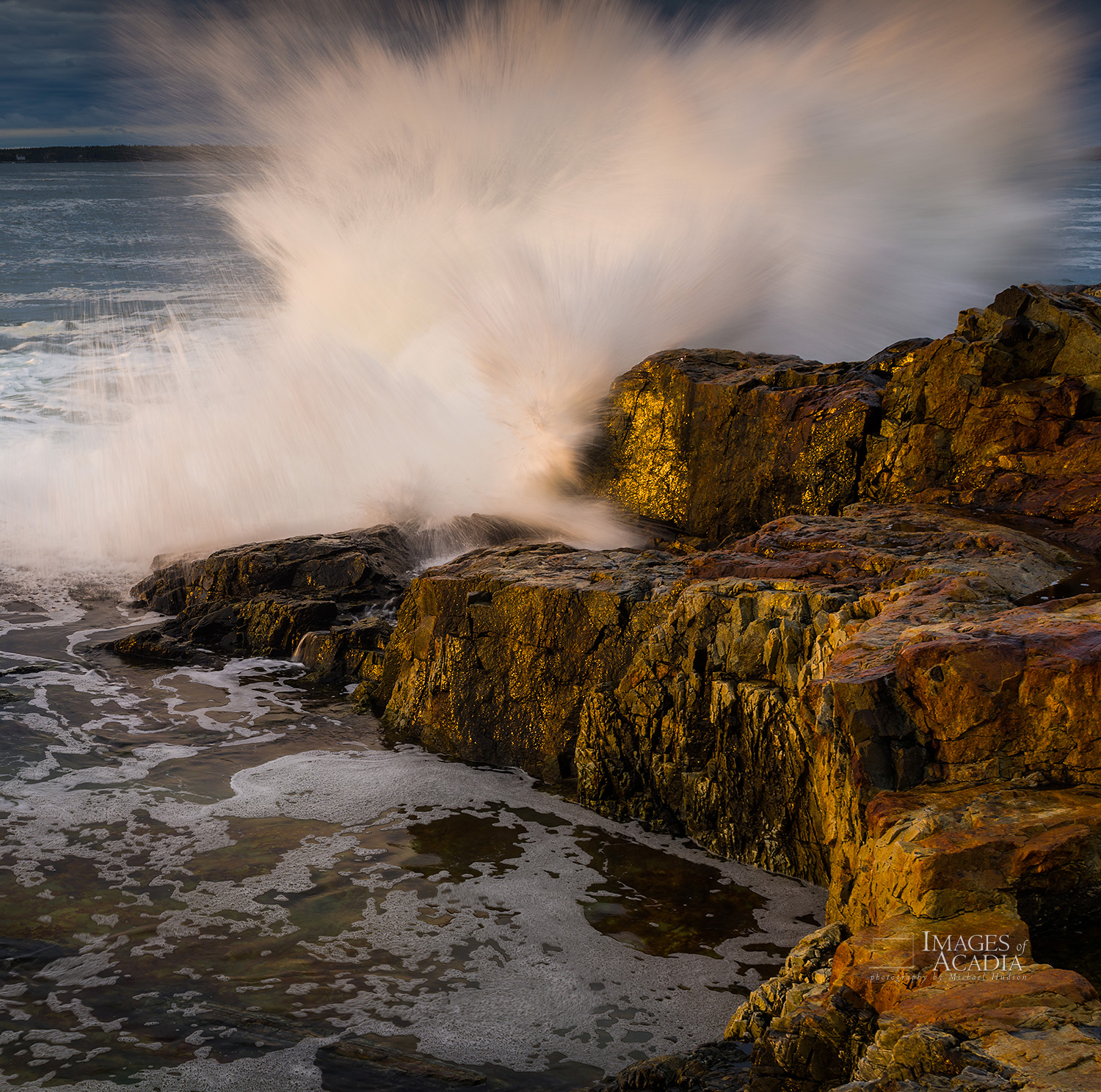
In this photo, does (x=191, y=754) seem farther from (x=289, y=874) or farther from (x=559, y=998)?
(x=559, y=998)

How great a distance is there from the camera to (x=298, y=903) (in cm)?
350

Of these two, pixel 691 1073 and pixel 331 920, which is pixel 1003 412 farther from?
pixel 331 920

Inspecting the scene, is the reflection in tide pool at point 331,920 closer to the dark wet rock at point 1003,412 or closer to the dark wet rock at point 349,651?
the dark wet rock at point 349,651

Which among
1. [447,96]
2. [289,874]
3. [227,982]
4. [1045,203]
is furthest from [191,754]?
[1045,203]

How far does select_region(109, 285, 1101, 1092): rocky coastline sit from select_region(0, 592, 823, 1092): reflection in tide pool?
32 centimetres

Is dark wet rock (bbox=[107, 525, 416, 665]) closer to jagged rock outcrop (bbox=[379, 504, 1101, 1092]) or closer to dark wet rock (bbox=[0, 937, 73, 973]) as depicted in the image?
jagged rock outcrop (bbox=[379, 504, 1101, 1092])

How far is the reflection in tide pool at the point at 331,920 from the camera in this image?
270 centimetres

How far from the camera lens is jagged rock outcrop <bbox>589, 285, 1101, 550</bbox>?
15.3 ft

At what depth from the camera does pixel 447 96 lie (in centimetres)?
1490

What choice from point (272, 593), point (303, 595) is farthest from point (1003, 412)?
point (272, 593)

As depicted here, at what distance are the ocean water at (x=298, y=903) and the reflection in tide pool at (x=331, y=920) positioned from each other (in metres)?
0.01

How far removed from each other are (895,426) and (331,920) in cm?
381

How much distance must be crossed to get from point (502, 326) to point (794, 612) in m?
6.44

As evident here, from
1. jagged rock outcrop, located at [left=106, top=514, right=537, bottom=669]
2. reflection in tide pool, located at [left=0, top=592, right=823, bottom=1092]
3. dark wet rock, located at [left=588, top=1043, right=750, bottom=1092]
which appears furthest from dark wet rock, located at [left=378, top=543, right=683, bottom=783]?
dark wet rock, located at [left=588, top=1043, right=750, bottom=1092]
